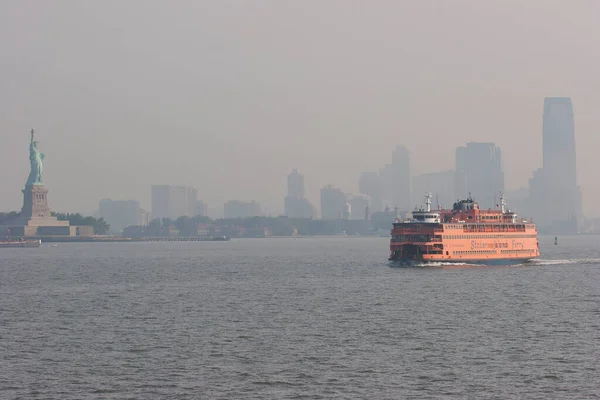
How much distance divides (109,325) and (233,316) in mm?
11148

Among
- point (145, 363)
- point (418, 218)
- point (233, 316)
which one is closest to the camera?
point (145, 363)

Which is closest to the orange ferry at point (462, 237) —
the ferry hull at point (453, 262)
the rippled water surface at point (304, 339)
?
the ferry hull at point (453, 262)

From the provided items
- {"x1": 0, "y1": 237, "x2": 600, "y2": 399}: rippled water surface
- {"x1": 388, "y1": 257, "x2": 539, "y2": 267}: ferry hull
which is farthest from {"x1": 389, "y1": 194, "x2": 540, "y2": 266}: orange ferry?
{"x1": 0, "y1": 237, "x2": 600, "y2": 399}: rippled water surface

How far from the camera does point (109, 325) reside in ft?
250

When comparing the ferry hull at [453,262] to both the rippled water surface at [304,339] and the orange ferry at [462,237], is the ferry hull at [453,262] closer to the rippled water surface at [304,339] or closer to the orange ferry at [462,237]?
the orange ferry at [462,237]

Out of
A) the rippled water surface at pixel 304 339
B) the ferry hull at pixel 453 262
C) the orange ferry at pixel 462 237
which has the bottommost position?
the rippled water surface at pixel 304 339

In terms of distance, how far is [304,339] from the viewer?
222ft

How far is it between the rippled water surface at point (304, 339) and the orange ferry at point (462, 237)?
16.1 meters

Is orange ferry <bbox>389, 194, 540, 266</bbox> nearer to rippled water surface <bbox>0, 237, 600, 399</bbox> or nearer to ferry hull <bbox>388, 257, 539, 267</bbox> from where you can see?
ferry hull <bbox>388, 257, 539, 267</bbox>

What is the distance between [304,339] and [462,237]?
2907 inches

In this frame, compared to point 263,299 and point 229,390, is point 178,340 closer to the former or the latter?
point 229,390

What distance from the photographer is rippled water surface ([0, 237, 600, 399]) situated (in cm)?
5219

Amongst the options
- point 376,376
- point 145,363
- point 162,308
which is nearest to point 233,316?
point 162,308

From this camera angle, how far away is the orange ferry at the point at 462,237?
5315 inches
